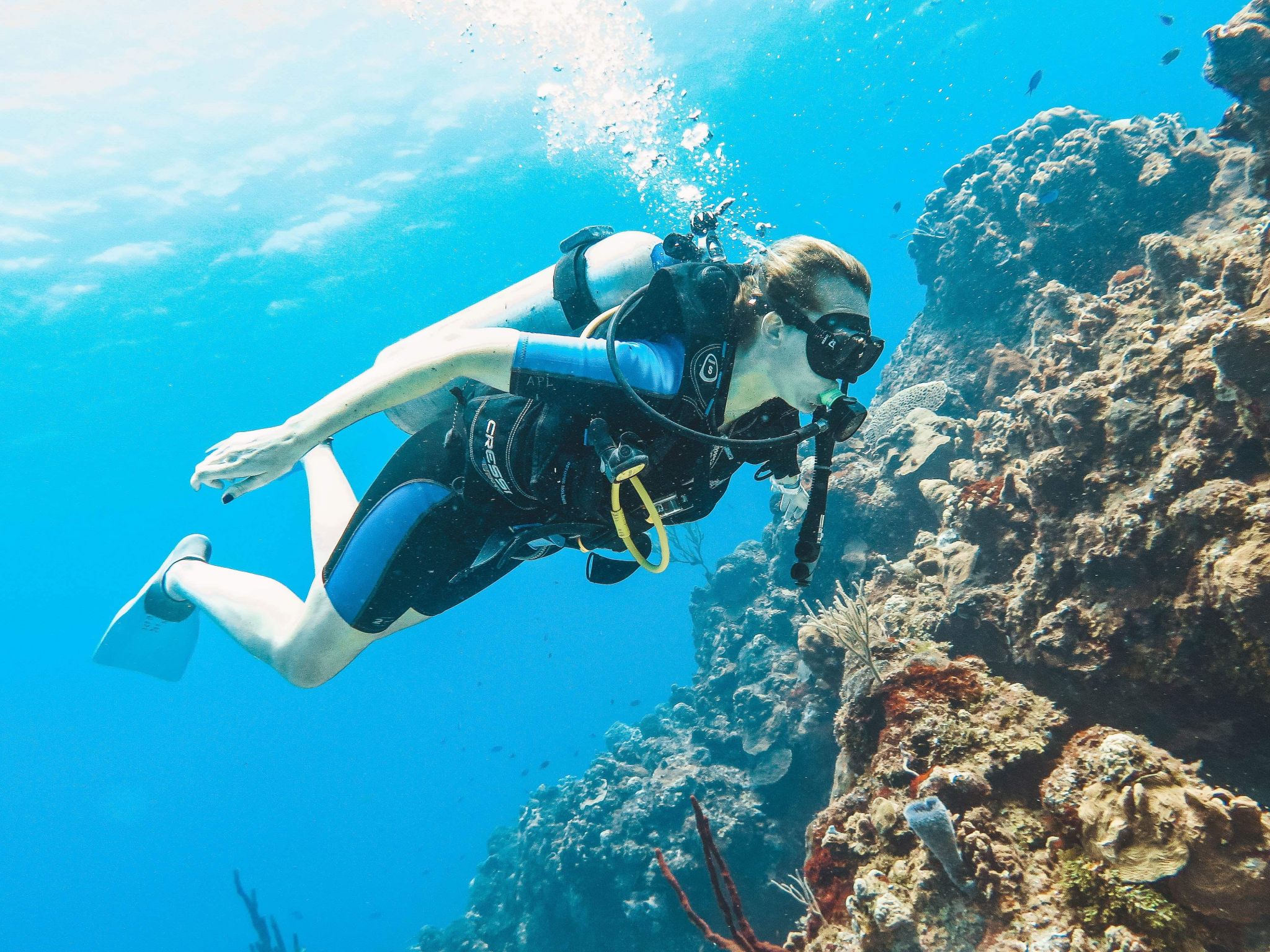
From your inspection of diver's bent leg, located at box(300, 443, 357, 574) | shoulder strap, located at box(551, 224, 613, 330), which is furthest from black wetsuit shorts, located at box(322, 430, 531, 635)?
shoulder strap, located at box(551, 224, 613, 330)

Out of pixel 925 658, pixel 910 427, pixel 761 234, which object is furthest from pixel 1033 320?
pixel 925 658

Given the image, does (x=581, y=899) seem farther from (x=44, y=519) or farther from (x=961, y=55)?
(x=961, y=55)

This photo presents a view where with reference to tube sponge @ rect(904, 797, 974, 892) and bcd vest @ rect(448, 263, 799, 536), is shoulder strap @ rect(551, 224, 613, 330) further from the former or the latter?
tube sponge @ rect(904, 797, 974, 892)

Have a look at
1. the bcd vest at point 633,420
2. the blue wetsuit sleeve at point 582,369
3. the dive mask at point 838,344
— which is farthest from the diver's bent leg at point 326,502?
the dive mask at point 838,344

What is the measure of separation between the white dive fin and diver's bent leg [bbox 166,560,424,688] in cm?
115

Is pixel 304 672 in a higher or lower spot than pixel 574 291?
lower

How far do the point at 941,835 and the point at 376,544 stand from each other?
3191 mm

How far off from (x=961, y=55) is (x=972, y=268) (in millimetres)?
42360

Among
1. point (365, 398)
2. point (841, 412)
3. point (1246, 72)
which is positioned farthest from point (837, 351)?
point (1246, 72)

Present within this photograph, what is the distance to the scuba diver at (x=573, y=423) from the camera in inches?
95.7

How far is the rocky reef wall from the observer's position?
2.48 metres

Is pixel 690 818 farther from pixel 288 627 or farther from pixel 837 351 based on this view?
pixel 837 351

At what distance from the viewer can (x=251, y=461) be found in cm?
244

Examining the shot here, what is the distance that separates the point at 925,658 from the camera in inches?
163
